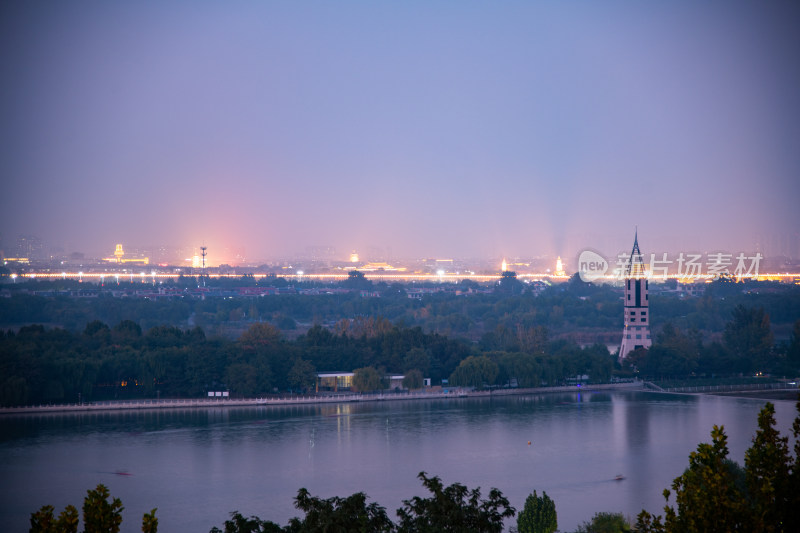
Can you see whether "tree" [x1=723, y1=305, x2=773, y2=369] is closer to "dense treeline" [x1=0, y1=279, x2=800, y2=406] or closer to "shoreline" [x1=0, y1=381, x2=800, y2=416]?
"dense treeline" [x1=0, y1=279, x2=800, y2=406]

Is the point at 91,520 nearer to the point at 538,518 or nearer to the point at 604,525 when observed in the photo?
the point at 538,518

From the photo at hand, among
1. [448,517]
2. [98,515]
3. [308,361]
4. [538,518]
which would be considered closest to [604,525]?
[538,518]

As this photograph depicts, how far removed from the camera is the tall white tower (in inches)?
800

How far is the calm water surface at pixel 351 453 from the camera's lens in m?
9.11

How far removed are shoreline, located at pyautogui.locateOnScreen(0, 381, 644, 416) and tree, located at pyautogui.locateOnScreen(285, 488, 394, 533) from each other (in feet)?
33.5

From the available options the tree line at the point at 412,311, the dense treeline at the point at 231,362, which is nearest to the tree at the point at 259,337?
the dense treeline at the point at 231,362

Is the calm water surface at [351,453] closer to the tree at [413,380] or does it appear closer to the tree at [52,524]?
the tree at [413,380]

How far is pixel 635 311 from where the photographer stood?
2070 centimetres

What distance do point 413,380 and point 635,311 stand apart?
6529mm

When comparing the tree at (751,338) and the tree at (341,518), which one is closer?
the tree at (341,518)

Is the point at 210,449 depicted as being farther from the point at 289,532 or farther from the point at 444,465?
the point at 289,532

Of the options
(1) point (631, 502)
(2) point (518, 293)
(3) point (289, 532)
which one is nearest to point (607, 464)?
(1) point (631, 502)

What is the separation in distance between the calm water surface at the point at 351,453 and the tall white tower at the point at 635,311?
452 cm

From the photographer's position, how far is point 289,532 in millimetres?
5301
